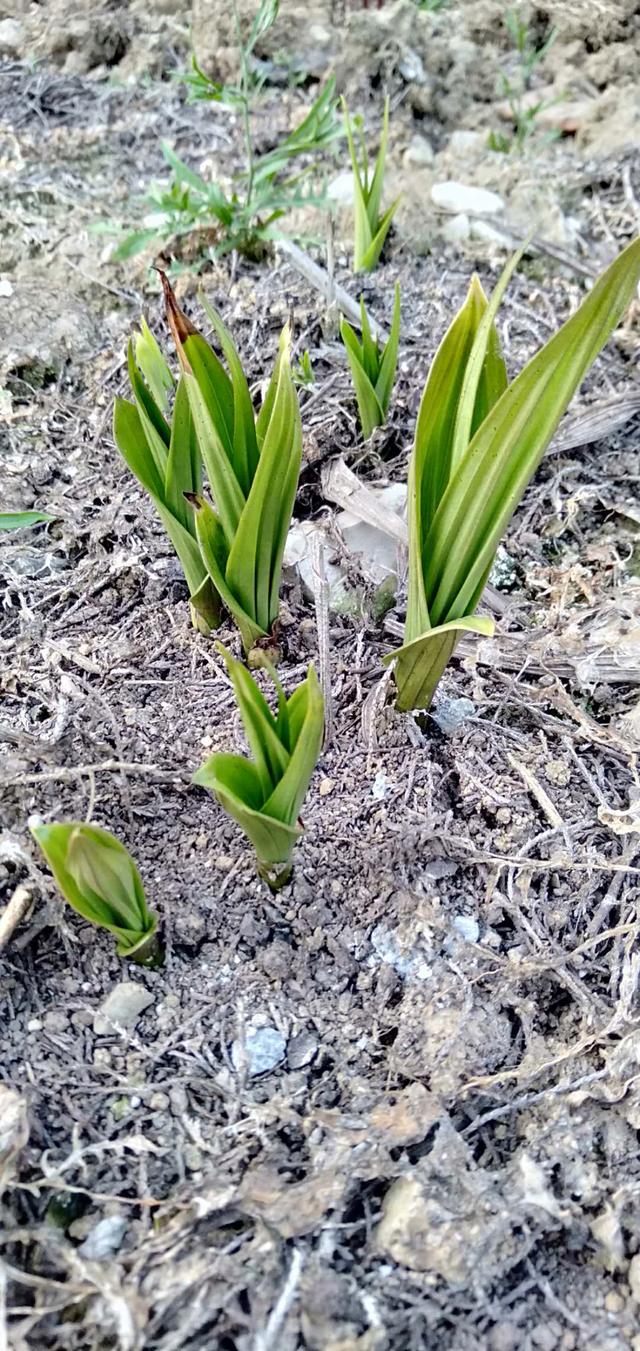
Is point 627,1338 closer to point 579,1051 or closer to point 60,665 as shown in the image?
point 579,1051

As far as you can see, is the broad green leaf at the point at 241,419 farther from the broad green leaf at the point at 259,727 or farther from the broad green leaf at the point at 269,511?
the broad green leaf at the point at 259,727

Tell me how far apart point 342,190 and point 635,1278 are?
7.74ft

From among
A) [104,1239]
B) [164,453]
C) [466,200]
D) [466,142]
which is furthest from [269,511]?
[466,142]

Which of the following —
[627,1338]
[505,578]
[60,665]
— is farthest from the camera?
[505,578]

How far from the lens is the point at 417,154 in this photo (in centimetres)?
251

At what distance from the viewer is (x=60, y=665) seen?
4.91 ft

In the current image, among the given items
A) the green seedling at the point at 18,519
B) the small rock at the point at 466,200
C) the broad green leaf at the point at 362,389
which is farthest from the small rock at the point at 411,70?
the green seedling at the point at 18,519

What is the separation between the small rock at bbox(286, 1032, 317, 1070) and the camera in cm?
114

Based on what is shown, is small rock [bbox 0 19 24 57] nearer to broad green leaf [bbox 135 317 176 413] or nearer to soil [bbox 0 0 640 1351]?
soil [bbox 0 0 640 1351]

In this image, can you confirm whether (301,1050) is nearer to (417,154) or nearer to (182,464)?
(182,464)

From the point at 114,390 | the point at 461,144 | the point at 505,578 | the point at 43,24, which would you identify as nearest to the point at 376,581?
the point at 505,578

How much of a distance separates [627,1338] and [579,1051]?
0.28 m

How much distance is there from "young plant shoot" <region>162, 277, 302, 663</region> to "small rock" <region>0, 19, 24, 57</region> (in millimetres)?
2146

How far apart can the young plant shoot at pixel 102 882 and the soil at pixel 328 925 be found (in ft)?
0.27
